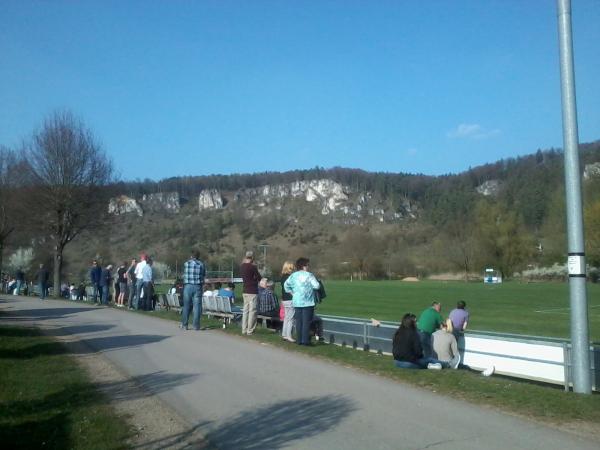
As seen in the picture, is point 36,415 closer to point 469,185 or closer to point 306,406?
point 306,406

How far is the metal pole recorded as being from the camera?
26.7 feet

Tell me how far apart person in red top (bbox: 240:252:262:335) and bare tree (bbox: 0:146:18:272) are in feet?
A: 82.7

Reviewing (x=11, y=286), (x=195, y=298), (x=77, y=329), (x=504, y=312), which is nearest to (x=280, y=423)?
(x=195, y=298)

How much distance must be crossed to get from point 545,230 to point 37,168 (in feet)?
225

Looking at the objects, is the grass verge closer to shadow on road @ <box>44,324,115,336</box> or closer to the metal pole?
the metal pole

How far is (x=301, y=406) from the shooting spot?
7.39 m

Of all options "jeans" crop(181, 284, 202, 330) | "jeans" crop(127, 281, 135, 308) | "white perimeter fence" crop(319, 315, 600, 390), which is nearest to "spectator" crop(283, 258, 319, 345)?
"white perimeter fence" crop(319, 315, 600, 390)

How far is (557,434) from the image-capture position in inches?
244

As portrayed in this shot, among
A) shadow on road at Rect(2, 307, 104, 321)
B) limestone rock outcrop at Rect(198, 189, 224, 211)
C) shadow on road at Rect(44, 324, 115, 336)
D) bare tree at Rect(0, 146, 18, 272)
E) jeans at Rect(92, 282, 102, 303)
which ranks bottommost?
shadow on road at Rect(44, 324, 115, 336)

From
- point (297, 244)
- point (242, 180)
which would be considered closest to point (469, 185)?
point (297, 244)

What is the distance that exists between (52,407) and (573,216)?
663 cm

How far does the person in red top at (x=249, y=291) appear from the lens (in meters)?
14.1

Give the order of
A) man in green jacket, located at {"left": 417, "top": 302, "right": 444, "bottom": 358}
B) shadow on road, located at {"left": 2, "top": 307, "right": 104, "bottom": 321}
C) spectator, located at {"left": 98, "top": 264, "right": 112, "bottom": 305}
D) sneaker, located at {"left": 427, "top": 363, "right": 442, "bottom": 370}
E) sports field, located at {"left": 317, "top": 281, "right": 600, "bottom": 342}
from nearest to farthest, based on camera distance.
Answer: sneaker, located at {"left": 427, "top": 363, "right": 442, "bottom": 370}
man in green jacket, located at {"left": 417, "top": 302, "right": 444, "bottom": 358}
shadow on road, located at {"left": 2, "top": 307, "right": 104, "bottom": 321}
sports field, located at {"left": 317, "top": 281, "right": 600, "bottom": 342}
spectator, located at {"left": 98, "top": 264, "right": 112, "bottom": 305}

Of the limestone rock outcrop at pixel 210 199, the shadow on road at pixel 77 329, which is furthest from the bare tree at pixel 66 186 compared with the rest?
the limestone rock outcrop at pixel 210 199
